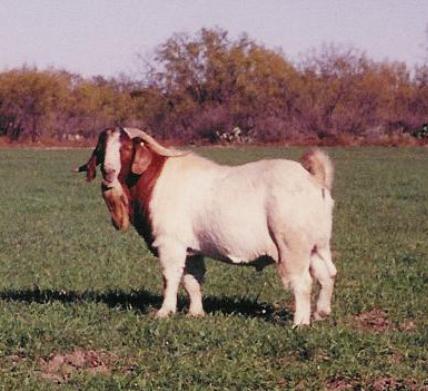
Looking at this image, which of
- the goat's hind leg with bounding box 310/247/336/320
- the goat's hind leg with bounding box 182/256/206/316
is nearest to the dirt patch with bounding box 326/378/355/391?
the goat's hind leg with bounding box 310/247/336/320

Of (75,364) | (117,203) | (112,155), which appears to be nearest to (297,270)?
(117,203)

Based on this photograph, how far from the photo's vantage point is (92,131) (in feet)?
329

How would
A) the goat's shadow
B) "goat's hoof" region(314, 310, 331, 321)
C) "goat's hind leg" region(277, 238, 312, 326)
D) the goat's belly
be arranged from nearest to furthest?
"goat's hind leg" region(277, 238, 312, 326) → the goat's belly → "goat's hoof" region(314, 310, 331, 321) → the goat's shadow

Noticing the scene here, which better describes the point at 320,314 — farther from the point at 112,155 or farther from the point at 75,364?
the point at 75,364

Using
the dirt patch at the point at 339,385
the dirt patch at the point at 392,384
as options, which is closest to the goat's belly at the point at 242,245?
the dirt patch at the point at 339,385

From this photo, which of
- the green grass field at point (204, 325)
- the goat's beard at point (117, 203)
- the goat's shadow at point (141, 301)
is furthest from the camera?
the goat's shadow at point (141, 301)

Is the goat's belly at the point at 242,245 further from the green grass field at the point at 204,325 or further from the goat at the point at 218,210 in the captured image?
the green grass field at the point at 204,325

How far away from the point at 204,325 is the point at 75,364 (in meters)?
1.48

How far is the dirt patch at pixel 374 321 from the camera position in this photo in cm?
890

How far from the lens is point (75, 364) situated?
7.30m

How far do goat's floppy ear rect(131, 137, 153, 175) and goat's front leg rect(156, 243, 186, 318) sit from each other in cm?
79

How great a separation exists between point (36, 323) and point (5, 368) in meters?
1.26

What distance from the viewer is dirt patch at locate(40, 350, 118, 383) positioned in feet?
23.1

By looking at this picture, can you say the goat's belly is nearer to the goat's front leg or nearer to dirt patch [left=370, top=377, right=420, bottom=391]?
the goat's front leg
